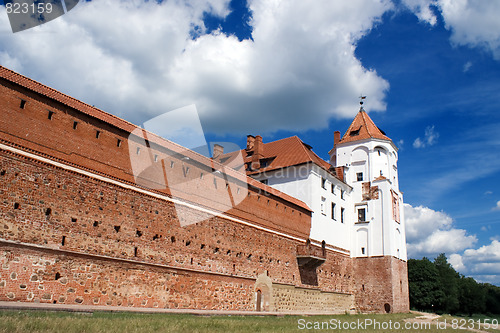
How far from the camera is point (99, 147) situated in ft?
47.5

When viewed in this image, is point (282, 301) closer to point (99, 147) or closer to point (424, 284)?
point (99, 147)

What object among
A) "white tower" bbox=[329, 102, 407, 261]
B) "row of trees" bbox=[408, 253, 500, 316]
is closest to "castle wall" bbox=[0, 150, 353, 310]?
"white tower" bbox=[329, 102, 407, 261]

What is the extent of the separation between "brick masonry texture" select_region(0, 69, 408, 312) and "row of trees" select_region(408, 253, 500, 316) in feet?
91.2

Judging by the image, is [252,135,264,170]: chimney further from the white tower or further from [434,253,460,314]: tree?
[434,253,460,314]: tree

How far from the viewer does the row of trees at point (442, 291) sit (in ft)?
144

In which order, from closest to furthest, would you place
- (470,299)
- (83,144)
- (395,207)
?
1. (83,144)
2. (395,207)
3. (470,299)

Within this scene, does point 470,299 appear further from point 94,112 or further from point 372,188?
point 94,112

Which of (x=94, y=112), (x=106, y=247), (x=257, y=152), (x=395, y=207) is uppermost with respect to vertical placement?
(x=257, y=152)

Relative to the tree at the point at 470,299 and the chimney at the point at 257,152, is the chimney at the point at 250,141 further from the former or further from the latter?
the tree at the point at 470,299

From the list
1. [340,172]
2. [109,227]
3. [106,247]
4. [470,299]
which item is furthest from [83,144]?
[470,299]

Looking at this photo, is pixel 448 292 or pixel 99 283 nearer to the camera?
pixel 99 283

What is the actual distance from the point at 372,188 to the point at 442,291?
20444 millimetres

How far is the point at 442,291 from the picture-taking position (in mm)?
44375

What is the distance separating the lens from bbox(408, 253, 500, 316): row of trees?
43906 millimetres
